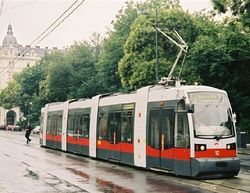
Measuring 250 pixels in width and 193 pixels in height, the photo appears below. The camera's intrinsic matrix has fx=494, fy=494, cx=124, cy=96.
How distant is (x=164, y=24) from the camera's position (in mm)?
46781

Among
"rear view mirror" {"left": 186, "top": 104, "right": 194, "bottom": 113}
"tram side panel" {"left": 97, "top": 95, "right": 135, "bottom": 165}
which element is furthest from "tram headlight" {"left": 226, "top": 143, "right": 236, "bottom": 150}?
"tram side panel" {"left": 97, "top": 95, "right": 135, "bottom": 165}

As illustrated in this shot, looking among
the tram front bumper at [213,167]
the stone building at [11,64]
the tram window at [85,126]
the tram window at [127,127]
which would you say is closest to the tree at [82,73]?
the tram window at [85,126]

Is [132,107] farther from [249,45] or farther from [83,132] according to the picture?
[249,45]

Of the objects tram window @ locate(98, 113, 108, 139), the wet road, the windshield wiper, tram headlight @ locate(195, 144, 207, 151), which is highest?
tram window @ locate(98, 113, 108, 139)

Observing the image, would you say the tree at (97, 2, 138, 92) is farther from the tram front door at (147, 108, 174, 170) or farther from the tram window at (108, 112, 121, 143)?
the tram front door at (147, 108, 174, 170)

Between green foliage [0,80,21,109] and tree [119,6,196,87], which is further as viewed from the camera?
green foliage [0,80,21,109]

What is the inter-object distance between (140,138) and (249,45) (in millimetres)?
20306

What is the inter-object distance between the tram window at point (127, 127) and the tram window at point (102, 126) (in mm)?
2217

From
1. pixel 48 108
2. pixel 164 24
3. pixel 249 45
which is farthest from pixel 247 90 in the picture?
pixel 48 108

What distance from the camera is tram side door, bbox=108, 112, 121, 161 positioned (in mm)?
21047

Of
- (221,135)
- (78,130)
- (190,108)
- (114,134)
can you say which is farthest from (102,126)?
(221,135)

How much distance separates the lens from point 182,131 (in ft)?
52.0

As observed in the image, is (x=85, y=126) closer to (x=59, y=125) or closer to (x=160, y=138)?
(x=59, y=125)

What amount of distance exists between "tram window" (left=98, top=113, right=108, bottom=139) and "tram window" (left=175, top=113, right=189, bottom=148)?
7151mm
